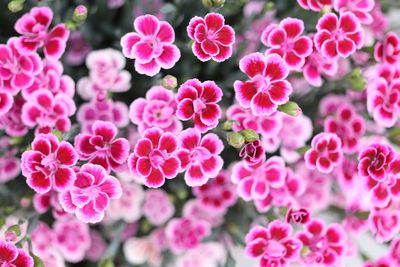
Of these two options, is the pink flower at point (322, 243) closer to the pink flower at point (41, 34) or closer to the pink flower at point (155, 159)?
the pink flower at point (155, 159)

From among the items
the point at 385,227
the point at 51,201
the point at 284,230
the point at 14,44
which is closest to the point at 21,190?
the point at 51,201

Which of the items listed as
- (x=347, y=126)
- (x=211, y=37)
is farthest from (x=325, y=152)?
(x=211, y=37)

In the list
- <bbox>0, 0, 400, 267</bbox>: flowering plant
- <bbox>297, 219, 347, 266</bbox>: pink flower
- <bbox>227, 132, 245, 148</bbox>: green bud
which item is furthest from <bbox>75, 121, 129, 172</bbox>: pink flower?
<bbox>297, 219, 347, 266</bbox>: pink flower

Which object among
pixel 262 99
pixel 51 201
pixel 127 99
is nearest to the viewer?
pixel 262 99

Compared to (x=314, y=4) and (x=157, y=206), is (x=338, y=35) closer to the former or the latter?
(x=314, y=4)

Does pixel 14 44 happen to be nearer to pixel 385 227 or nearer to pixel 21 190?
pixel 21 190
